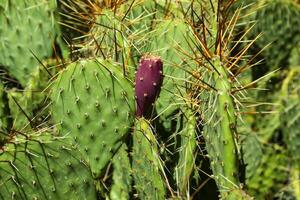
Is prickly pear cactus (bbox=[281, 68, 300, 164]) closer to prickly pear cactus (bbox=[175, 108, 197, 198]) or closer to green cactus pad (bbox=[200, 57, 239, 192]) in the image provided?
prickly pear cactus (bbox=[175, 108, 197, 198])

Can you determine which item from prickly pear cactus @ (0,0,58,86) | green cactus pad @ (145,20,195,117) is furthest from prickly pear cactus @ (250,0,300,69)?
green cactus pad @ (145,20,195,117)

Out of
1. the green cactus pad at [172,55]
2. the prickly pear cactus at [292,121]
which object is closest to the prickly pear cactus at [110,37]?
the green cactus pad at [172,55]

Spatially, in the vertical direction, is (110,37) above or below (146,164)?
above

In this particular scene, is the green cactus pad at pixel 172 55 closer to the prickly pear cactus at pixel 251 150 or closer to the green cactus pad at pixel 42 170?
the green cactus pad at pixel 42 170

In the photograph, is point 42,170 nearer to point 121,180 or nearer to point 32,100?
point 121,180

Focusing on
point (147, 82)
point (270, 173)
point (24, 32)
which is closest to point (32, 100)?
point (24, 32)

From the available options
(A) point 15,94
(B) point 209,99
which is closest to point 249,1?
(A) point 15,94
